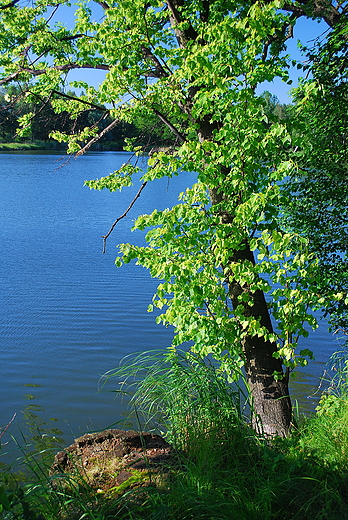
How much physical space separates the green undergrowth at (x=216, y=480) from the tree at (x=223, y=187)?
486 mm

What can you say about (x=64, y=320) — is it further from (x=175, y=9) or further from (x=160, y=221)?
(x=175, y=9)

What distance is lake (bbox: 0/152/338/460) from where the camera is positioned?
21.6 ft

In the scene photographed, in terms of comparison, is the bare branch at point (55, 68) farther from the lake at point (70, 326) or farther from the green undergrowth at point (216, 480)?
the green undergrowth at point (216, 480)

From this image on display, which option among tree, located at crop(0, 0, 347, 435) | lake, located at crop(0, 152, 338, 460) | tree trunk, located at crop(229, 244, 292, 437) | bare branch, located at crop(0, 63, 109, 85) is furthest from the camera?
lake, located at crop(0, 152, 338, 460)

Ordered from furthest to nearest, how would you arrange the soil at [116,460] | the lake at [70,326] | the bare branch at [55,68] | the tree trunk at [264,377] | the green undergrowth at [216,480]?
the lake at [70,326] → the bare branch at [55,68] → the tree trunk at [264,377] → the soil at [116,460] → the green undergrowth at [216,480]

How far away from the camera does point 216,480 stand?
297 centimetres

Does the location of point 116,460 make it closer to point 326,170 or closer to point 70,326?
point 326,170

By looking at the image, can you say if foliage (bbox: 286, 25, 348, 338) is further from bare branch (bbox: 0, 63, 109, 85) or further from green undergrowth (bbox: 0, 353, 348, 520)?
bare branch (bbox: 0, 63, 109, 85)

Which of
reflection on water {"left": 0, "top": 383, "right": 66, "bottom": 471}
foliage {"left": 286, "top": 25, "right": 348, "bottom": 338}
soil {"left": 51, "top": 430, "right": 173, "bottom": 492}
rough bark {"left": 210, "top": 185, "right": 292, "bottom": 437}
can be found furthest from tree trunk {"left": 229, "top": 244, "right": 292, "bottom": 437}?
reflection on water {"left": 0, "top": 383, "right": 66, "bottom": 471}

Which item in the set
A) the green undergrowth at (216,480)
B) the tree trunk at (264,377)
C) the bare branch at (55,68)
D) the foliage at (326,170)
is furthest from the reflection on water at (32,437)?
the bare branch at (55,68)

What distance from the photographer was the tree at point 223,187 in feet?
14.8

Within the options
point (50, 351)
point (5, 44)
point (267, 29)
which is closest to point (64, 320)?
point (50, 351)

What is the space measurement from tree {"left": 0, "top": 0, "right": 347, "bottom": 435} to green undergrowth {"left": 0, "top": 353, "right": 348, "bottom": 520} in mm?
486

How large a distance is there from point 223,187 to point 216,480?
115 inches
